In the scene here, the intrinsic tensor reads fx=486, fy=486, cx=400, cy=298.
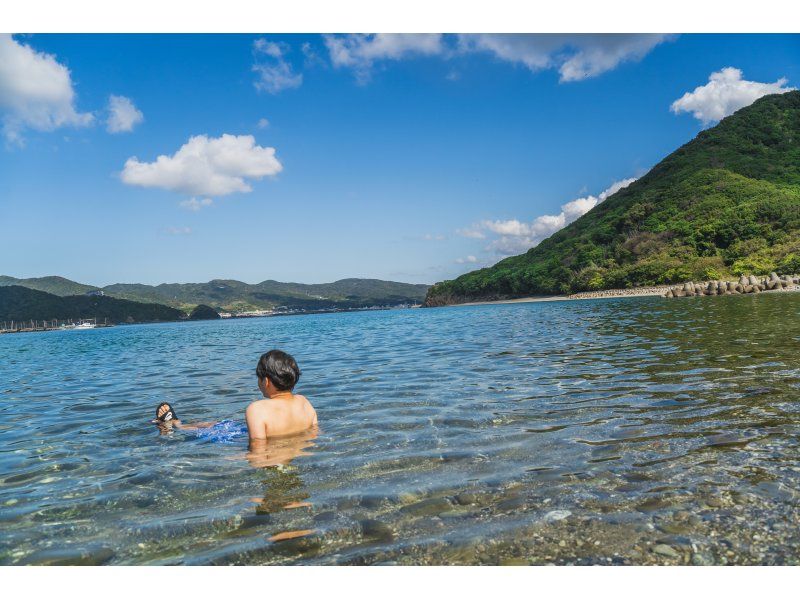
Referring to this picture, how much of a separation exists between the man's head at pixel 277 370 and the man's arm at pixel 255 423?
1.47 ft

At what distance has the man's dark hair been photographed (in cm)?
720

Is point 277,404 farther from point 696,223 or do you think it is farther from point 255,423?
point 696,223

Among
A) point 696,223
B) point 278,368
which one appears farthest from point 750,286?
point 278,368

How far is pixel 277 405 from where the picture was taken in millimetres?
7652

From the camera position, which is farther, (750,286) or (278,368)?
(750,286)

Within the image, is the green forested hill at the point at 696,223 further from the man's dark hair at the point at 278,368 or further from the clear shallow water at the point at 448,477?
the man's dark hair at the point at 278,368

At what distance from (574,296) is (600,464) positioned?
12417 cm

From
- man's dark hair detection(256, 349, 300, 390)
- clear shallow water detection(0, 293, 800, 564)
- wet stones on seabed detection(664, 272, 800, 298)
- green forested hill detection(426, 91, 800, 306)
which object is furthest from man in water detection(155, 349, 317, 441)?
green forested hill detection(426, 91, 800, 306)

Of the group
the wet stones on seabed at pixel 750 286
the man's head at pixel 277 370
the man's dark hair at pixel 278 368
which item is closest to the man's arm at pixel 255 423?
the man's head at pixel 277 370

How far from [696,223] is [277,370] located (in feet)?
408

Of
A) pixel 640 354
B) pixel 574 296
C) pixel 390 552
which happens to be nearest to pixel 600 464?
pixel 390 552

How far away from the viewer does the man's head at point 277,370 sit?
23.6ft

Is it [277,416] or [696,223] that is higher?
[696,223]
